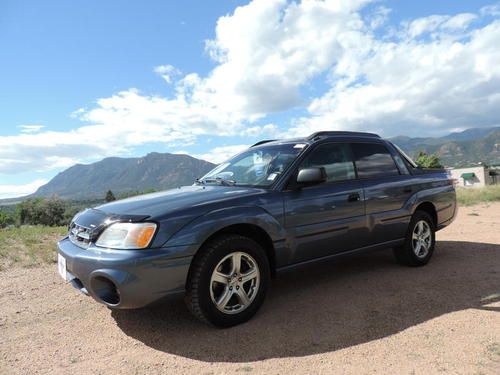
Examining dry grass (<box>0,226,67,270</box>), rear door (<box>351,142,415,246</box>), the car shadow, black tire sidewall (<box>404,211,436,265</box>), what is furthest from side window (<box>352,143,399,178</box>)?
dry grass (<box>0,226,67,270</box>)

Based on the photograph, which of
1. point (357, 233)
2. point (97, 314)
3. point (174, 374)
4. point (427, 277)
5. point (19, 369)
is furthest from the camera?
point (427, 277)

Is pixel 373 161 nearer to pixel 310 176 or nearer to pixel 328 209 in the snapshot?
pixel 328 209

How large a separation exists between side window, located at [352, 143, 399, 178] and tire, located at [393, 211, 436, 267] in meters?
0.72

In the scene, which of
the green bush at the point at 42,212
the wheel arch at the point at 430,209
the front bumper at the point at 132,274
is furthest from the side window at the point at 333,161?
the green bush at the point at 42,212

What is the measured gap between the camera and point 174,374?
2586 mm

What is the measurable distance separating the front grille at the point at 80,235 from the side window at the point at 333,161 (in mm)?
2107

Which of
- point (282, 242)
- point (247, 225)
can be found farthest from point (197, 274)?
point (282, 242)

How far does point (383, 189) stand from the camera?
14.7ft

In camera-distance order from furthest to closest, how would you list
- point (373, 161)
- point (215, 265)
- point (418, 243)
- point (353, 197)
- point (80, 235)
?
1. point (418, 243)
2. point (373, 161)
3. point (353, 197)
4. point (80, 235)
5. point (215, 265)

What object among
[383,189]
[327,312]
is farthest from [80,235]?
[383,189]

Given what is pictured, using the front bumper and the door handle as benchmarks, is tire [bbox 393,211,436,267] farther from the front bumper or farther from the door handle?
the front bumper

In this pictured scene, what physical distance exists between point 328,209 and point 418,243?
1869 millimetres

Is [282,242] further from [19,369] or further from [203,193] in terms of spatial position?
[19,369]

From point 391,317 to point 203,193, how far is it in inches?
79.5
